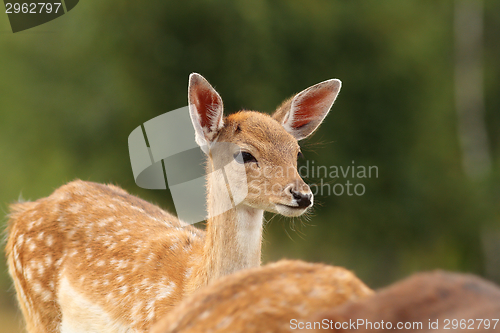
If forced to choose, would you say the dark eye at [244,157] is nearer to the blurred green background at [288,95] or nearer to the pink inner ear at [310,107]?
the pink inner ear at [310,107]

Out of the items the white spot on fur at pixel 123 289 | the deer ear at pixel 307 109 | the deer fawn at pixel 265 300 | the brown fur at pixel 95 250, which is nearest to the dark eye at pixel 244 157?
the deer ear at pixel 307 109

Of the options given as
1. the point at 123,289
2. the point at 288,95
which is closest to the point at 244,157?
the point at 123,289

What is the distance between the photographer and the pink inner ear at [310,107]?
4.86 metres

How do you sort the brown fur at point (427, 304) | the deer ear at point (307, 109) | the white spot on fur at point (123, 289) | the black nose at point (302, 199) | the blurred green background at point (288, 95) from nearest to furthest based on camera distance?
the brown fur at point (427, 304)
the black nose at point (302, 199)
the white spot on fur at point (123, 289)
the deer ear at point (307, 109)
the blurred green background at point (288, 95)

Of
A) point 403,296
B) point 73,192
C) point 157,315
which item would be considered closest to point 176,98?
point 73,192

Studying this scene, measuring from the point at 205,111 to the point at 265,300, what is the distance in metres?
2.43

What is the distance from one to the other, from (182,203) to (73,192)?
1.34m

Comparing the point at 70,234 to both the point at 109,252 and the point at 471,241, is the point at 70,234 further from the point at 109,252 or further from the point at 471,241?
the point at 471,241

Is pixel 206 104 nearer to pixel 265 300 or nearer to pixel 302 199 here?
pixel 302 199

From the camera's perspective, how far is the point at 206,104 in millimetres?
4395

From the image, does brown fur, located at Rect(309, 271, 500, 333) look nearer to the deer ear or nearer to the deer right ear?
the deer right ear

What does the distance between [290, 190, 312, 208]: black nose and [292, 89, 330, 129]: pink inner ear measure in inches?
43.3

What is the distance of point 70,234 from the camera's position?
4.93 m

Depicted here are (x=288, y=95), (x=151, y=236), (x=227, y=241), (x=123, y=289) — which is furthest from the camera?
(x=288, y=95)
